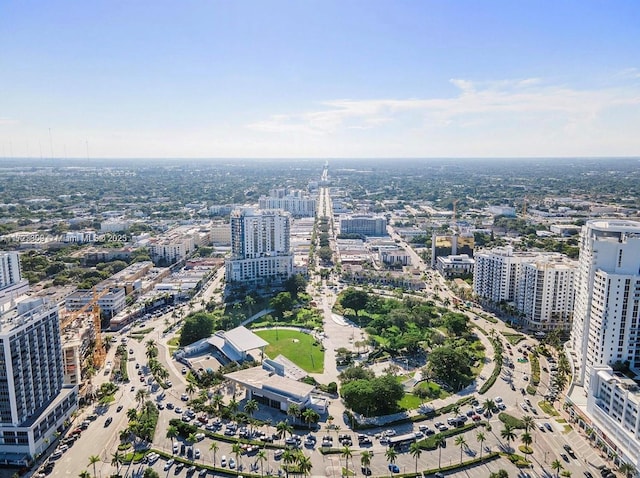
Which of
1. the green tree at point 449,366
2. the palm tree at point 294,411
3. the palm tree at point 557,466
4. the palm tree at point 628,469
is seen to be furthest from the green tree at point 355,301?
the palm tree at point 628,469

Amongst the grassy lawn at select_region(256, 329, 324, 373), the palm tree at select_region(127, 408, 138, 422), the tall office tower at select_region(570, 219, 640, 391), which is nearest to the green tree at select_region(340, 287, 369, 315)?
the grassy lawn at select_region(256, 329, 324, 373)

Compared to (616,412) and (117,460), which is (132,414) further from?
(616,412)

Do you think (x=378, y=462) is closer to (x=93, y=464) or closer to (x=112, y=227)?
(x=93, y=464)

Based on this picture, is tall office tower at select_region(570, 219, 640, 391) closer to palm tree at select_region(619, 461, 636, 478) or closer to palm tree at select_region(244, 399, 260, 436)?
palm tree at select_region(619, 461, 636, 478)

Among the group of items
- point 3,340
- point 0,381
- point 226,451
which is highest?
point 3,340

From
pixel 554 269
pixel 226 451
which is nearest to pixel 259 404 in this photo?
pixel 226 451

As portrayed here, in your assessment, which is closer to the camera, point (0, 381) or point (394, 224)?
point (0, 381)
